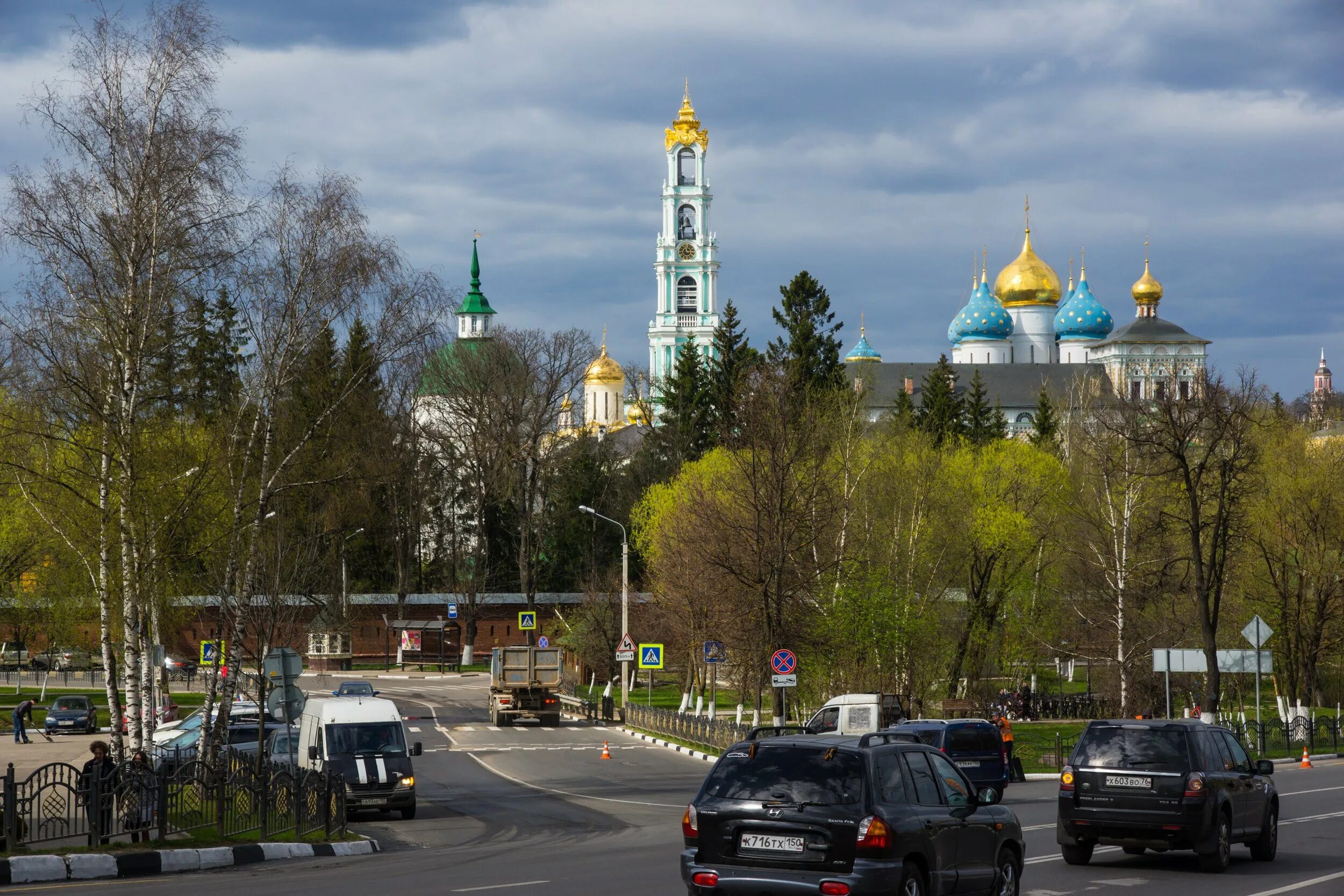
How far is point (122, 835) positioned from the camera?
16469mm

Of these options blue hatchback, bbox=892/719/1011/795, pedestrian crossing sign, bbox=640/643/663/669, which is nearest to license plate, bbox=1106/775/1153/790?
blue hatchback, bbox=892/719/1011/795

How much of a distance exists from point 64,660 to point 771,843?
63.9 meters

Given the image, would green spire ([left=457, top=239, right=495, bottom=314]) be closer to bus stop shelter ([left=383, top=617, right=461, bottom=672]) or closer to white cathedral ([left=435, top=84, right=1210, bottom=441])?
white cathedral ([left=435, top=84, right=1210, bottom=441])

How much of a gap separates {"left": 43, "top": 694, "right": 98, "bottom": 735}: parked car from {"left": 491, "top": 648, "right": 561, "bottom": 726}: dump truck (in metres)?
12.1

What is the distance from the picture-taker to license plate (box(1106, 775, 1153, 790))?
15.5 m

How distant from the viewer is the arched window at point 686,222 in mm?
143750

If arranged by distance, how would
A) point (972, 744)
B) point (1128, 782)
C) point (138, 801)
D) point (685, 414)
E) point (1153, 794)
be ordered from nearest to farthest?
point (1153, 794) < point (1128, 782) < point (138, 801) < point (972, 744) < point (685, 414)

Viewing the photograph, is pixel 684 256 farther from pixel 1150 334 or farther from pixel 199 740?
pixel 199 740

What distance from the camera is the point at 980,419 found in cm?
8238

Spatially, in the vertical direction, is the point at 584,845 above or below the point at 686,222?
below

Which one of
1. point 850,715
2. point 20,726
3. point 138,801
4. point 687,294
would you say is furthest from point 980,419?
point 138,801

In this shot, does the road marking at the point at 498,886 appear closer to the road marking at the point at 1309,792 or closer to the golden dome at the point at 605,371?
the road marking at the point at 1309,792

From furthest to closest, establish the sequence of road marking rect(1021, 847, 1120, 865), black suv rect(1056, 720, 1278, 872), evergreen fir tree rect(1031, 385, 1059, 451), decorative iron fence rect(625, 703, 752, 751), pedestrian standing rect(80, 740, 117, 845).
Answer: evergreen fir tree rect(1031, 385, 1059, 451) < decorative iron fence rect(625, 703, 752, 751) < road marking rect(1021, 847, 1120, 865) < pedestrian standing rect(80, 740, 117, 845) < black suv rect(1056, 720, 1278, 872)

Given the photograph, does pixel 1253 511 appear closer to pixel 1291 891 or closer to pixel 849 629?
pixel 849 629
